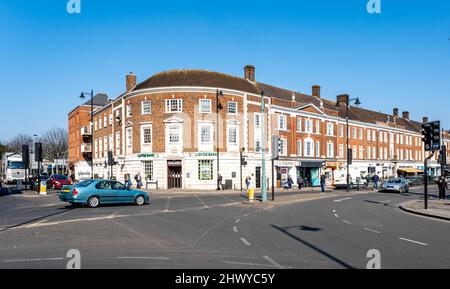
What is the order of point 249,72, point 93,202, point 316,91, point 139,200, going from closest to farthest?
1. point 93,202
2. point 139,200
3. point 249,72
4. point 316,91

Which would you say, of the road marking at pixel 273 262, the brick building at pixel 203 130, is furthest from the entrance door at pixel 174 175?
the road marking at pixel 273 262

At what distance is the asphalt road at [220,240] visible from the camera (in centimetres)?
838

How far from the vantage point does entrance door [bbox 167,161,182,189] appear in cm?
4159

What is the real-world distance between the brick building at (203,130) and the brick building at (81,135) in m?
10.9

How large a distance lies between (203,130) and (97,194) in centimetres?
2225

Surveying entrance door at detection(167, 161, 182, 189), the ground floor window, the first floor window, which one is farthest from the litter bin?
the ground floor window

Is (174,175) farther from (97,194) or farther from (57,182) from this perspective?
(97,194)

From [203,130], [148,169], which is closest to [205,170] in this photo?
[203,130]

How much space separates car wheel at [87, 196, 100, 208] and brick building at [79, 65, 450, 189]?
64.2 ft

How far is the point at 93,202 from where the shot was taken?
20.5 meters

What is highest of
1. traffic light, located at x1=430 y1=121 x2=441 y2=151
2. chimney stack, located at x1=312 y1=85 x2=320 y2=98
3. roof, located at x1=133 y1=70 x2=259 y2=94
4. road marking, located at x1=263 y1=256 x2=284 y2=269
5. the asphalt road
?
chimney stack, located at x1=312 y1=85 x2=320 y2=98

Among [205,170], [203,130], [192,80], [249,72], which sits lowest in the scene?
[205,170]

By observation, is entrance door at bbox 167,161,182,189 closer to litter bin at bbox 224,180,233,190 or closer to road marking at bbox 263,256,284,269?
litter bin at bbox 224,180,233,190

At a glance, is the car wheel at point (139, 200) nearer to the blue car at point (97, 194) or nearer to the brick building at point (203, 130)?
the blue car at point (97, 194)
